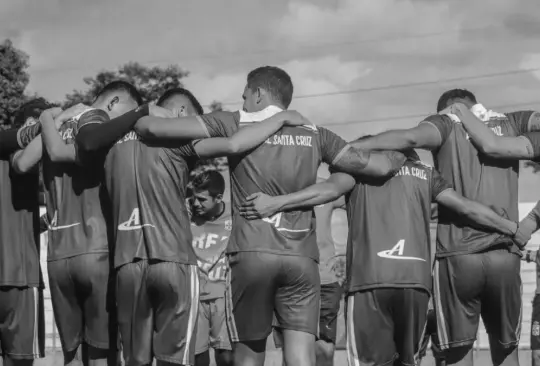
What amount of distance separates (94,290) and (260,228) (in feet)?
5.47

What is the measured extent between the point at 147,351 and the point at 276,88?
7.83 ft

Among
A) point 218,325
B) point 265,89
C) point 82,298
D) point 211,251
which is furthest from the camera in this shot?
point 218,325

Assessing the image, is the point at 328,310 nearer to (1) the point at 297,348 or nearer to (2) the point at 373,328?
(2) the point at 373,328

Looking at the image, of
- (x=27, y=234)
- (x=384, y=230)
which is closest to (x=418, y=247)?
(x=384, y=230)

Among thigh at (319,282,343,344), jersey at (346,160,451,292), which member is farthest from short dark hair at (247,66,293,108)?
thigh at (319,282,343,344)

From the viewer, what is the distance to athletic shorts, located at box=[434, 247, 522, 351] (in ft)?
28.1

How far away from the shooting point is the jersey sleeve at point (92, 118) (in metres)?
8.37

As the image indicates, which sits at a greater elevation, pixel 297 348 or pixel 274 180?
pixel 274 180

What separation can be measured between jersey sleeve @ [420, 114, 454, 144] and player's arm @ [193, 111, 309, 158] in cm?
129

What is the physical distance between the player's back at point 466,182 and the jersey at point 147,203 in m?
2.26

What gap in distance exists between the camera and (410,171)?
27.6ft

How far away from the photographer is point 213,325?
1205 centimetres

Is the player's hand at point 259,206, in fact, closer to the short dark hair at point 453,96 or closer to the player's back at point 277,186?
the player's back at point 277,186

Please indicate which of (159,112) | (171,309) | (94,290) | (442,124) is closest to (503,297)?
(442,124)
